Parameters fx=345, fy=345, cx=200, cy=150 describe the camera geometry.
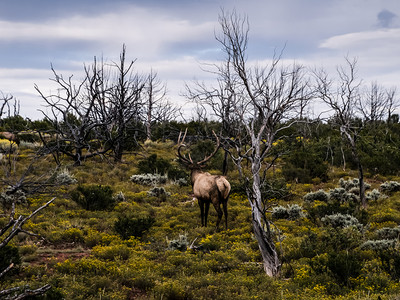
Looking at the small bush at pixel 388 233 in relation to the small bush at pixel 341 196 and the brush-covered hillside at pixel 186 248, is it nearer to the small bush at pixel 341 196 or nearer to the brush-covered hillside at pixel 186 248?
the brush-covered hillside at pixel 186 248

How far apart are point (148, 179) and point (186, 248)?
7793 millimetres

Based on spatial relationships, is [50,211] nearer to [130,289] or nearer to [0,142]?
[130,289]

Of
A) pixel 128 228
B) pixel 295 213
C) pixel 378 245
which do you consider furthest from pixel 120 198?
pixel 378 245

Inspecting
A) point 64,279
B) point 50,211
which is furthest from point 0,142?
point 64,279

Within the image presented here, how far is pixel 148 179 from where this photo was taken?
15523 mm

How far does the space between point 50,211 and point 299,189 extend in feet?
32.9

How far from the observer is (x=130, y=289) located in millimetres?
5801

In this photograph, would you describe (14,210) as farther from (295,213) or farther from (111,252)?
(295,213)

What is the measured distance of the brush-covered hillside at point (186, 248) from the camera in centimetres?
575

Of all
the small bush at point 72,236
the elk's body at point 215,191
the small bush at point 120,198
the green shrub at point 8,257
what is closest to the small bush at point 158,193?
the small bush at point 120,198

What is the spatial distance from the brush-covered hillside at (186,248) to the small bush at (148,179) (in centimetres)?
89

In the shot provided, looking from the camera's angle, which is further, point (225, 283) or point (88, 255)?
point (88, 255)

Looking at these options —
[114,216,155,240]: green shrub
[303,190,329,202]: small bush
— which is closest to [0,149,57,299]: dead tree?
[114,216,155,240]: green shrub

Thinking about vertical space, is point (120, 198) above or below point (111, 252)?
above
